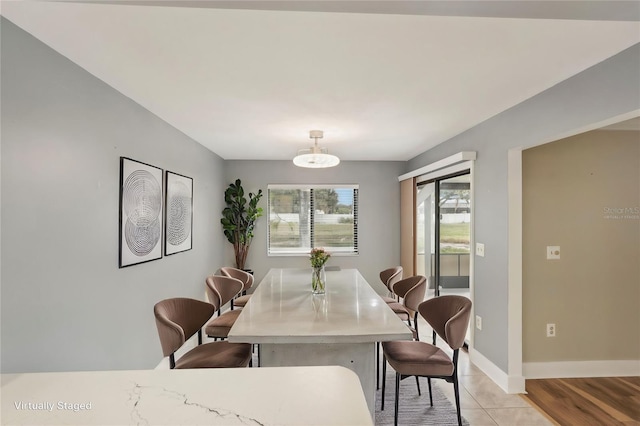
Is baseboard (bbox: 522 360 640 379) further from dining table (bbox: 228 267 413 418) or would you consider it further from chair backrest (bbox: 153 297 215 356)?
chair backrest (bbox: 153 297 215 356)

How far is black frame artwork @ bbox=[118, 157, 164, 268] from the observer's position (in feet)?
7.68

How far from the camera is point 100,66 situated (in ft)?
6.23

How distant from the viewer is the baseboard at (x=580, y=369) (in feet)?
9.19

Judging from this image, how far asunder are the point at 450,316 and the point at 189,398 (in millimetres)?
1874

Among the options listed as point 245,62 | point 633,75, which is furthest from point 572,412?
point 245,62

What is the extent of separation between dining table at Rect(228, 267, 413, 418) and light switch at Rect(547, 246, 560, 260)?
1.74 metres

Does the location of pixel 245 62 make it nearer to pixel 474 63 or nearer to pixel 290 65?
pixel 290 65

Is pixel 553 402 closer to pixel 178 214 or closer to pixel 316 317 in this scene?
pixel 316 317

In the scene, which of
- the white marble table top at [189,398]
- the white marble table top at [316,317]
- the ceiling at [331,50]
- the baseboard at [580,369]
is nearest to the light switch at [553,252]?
the baseboard at [580,369]

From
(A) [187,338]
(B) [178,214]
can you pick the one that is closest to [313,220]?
(B) [178,214]

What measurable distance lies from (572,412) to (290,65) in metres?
3.22

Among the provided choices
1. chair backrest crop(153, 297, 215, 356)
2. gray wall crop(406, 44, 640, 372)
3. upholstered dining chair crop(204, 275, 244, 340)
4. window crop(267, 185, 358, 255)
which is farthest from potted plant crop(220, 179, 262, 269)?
gray wall crop(406, 44, 640, 372)

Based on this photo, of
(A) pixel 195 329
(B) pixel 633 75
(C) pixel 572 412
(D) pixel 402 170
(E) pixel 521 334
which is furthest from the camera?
(D) pixel 402 170

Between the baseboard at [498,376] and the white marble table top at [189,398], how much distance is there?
2382 millimetres
